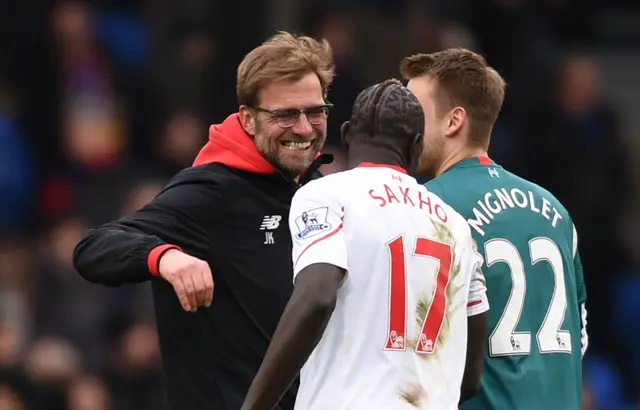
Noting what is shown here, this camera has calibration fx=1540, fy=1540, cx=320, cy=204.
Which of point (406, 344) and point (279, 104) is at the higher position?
point (279, 104)

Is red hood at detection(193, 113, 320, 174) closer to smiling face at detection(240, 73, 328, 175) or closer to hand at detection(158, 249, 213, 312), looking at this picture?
smiling face at detection(240, 73, 328, 175)

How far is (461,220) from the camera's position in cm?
455

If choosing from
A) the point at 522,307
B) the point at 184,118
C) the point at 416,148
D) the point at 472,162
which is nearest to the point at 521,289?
the point at 522,307

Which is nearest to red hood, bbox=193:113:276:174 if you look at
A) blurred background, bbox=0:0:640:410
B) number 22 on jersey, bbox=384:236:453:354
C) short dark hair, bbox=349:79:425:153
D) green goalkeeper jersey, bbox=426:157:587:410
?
green goalkeeper jersey, bbox=426:157:587:410

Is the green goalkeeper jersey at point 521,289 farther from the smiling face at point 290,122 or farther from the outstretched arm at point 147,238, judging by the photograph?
the outstretched arm at point 147,238

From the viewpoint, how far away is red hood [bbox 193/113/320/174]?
5238mm

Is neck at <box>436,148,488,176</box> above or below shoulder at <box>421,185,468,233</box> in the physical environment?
below

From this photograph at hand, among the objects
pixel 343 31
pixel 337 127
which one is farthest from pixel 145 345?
pixel 343 31

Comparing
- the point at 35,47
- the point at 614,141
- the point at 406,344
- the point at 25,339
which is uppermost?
the point at 406,344

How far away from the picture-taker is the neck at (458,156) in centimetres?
532

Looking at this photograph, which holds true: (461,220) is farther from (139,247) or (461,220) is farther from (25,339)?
(25,339)

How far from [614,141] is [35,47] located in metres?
4.17

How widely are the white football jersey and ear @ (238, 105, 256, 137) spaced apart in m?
0.93

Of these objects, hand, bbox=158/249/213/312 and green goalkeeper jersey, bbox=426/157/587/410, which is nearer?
hand, bbox=158/249/213/312
